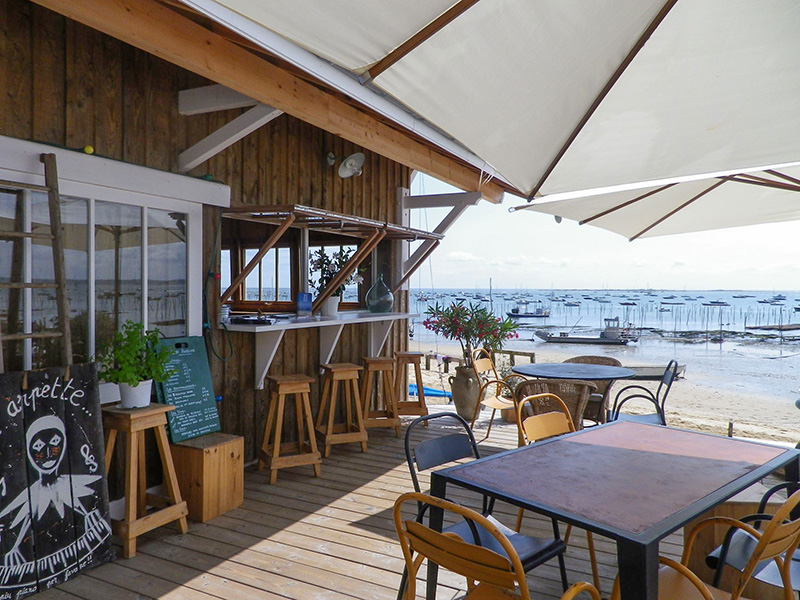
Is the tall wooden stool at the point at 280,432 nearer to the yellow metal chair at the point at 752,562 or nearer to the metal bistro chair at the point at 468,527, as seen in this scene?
the metal bistro chair at the point at 468,527

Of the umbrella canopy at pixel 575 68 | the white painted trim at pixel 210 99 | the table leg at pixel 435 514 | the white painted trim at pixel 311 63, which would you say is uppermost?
the white painted trim at pixel 210 99

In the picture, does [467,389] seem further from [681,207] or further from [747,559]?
[747,559]

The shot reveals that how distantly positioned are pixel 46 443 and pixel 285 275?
9.01 feet

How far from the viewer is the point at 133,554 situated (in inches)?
108

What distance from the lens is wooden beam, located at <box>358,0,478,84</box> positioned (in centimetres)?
157

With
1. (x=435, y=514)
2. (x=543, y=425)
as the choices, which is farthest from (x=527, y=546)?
(x=543, y=425)

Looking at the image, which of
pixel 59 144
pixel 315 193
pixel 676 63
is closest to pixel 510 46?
pixel 676 63

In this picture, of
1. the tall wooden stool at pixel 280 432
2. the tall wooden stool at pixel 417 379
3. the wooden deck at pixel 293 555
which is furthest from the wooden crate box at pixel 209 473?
the tall wooden stool at pixel 417 379

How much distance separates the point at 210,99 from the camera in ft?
10.9

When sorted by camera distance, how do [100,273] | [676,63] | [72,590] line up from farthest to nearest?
[100,273] < [72,590] < [676,63]

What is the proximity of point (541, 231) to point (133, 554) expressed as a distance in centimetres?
4551

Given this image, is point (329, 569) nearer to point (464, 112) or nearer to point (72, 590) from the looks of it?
point (72, 590)

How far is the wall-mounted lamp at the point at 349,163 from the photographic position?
496cm

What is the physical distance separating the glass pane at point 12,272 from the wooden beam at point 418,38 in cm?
195
